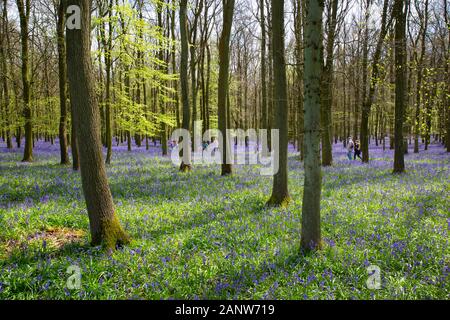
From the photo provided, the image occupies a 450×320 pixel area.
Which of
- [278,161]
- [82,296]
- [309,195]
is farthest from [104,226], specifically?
[278,161]

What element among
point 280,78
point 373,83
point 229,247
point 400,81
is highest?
point 373,83

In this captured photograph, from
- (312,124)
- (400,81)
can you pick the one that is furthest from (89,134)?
(400,81)

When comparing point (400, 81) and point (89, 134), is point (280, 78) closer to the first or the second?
point (89, 134)

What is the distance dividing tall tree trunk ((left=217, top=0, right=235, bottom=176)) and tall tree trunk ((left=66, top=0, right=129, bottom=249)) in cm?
826

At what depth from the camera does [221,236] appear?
252 inches

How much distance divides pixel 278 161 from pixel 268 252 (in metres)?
3.68

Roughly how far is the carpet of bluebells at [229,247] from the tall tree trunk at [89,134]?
1.40 ft

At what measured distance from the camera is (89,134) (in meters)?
5.70

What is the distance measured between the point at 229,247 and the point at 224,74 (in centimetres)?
973

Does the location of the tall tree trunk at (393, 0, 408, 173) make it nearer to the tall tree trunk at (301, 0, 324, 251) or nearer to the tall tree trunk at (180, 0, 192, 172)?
the tall tree trunk at (180, 0, 192, 172)

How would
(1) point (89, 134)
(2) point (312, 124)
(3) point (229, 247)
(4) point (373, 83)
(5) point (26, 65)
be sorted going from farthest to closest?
1. (5) point (26, 65)
2. (4) point (373, 83)
3. (3) point (229, 247)
4. (1) point (89, 134)
5. (2) point (312, 124)

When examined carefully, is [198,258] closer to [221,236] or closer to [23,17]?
[221,236]

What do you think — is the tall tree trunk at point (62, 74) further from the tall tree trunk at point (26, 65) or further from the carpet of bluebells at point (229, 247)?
the carpet of bluebells at point (229, 247)
